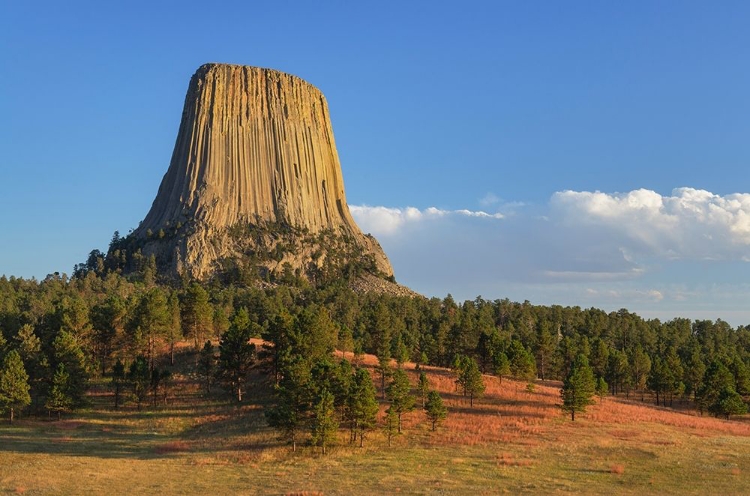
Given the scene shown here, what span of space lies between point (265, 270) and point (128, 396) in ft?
399

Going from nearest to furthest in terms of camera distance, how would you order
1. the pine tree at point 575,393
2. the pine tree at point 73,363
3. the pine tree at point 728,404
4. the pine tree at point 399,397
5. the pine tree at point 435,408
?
the pine tree at point 399,397
the pine tree at point 435,408
the pine tree at point 575,393
the pine tree at point 73,363
the pine tree at point 728,404

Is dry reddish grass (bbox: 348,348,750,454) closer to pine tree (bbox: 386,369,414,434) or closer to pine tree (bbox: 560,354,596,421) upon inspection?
pine tree (bbox: 560,354,596,421)

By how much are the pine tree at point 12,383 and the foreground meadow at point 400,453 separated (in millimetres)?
2831

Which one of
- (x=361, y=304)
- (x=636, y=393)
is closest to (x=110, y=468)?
(x=636, y=393)

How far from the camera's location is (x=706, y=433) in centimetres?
6200

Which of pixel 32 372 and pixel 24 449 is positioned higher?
pixel 32 372

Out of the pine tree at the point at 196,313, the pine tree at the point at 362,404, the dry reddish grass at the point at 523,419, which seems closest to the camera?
the pine tree at the point at 362,404

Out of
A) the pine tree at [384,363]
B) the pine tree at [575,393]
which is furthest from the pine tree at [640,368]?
the pine tree at [384,363]

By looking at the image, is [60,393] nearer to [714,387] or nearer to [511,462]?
[511,462]

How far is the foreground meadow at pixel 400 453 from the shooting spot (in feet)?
134

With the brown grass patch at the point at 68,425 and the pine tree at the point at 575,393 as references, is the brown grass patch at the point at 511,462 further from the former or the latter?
the brown grass patch at the point at 68,425

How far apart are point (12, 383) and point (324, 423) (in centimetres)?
3532

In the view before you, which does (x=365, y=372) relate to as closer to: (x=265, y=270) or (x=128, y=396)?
(x=128, y=396)

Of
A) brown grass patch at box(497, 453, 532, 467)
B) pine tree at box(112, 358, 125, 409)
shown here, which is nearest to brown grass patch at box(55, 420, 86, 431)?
pine tree at box(112, 358, 125, 409)
